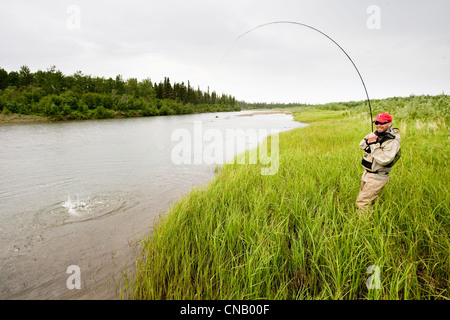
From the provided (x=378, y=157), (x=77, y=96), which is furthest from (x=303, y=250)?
(x=77, y=96)

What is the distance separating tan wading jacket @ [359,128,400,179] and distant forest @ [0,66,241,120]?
47298mm

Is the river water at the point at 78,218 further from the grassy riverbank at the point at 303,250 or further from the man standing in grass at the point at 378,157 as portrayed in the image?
the man standing in grass at the point at 378,157

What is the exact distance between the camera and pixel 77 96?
48156mm

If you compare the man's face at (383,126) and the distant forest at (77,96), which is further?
the distant forest at (77,96)

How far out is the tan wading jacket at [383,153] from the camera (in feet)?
9.73

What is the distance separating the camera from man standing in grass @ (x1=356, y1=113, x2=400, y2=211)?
9.81 feet

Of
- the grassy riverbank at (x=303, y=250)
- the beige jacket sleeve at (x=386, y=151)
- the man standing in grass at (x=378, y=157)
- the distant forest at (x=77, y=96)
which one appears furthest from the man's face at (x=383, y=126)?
the distant forest at (x=77, y=96)

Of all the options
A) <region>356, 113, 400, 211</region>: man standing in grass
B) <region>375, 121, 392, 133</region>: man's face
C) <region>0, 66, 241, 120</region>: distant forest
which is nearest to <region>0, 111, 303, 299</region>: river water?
<region>356, 113, 400, 211</region>: man standing in grass

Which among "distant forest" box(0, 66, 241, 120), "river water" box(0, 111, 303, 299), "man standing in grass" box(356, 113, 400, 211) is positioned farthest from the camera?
"distant forest" box(0, 66, 241, 120)

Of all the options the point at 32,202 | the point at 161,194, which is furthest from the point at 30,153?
the point at 161,194

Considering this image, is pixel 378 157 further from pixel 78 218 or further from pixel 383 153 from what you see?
pixel 78 218

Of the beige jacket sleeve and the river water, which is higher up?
the beige jacket sleeve

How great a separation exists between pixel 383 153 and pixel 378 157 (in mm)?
85

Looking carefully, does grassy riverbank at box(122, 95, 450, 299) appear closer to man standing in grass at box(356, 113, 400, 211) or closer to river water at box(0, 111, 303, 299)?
man standing in grass at box(356, 113, 400, 211)
